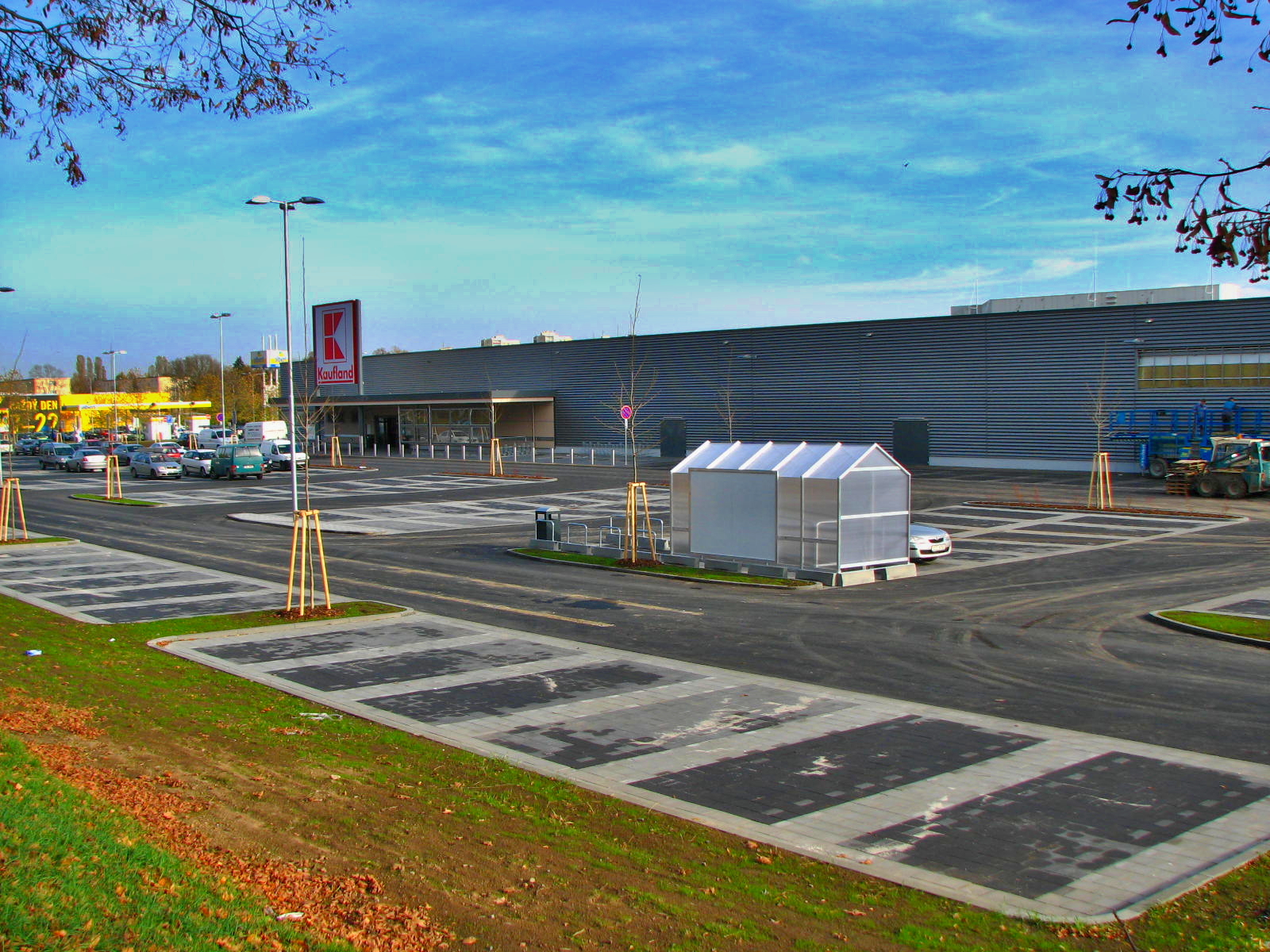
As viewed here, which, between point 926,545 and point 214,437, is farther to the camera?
point 214,437

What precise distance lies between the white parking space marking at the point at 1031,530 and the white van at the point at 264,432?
47604mm

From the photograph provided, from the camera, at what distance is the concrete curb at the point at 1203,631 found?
48.1 feet

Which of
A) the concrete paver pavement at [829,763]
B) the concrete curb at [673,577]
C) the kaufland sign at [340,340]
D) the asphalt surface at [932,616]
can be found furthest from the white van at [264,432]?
the concrete paver pavement at [829,763]

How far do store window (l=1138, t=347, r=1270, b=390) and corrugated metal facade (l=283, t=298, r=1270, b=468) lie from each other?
0.35 meters

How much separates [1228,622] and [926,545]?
783 cm

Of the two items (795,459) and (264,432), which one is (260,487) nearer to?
(264,432)

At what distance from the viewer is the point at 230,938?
15.4 feet

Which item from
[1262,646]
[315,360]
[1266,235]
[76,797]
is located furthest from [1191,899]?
[315,360]

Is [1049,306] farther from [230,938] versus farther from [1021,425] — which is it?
[230,938]

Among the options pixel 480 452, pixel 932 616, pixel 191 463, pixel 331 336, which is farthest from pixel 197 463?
pixel 932 616

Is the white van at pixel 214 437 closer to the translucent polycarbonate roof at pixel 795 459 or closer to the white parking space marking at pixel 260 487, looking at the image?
the white parking space marking at pixel 260 487

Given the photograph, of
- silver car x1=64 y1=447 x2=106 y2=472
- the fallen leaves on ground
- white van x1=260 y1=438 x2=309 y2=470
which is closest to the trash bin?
the fallen leaves on ground

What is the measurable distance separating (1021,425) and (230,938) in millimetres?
52564

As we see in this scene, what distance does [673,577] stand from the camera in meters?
22.3
